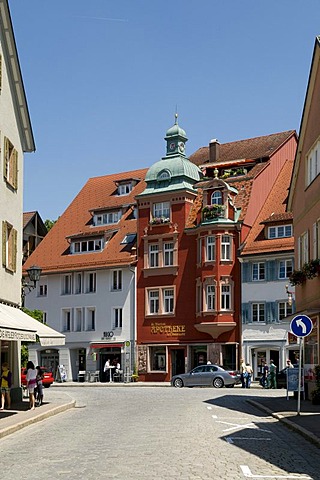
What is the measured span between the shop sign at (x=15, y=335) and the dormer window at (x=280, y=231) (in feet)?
112

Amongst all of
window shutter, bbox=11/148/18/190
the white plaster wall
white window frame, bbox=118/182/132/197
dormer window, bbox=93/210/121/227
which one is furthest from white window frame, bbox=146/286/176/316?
window shutter, bbox=11/148/18/190

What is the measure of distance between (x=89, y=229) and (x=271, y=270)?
19.0m

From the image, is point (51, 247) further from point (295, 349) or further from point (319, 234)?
point (319, 234)

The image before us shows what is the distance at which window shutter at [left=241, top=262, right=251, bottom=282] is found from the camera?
5719cm

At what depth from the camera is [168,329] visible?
61.0m

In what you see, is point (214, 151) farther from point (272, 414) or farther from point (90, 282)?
point (272, 414)

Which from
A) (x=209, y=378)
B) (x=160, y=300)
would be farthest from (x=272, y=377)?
(x=160, y=300)

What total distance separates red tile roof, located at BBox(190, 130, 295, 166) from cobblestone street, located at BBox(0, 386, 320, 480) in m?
41.7

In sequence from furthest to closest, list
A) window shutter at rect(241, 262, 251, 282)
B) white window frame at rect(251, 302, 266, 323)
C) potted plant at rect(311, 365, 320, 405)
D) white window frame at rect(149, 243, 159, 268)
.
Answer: white window frame at rect(149, 243, 159, 268)
window shutter at rect(241, 262, 251, 282)
white window frame at rect(251, 302, 266, 323)
potted plant at rect(311, 365, 320, 405)

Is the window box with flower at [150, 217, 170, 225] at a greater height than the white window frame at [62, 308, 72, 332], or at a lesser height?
greater

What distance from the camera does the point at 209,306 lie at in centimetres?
5825

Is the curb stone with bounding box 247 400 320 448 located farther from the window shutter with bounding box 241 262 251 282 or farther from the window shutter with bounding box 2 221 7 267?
the window shutter with bounding box 241 262 251 282

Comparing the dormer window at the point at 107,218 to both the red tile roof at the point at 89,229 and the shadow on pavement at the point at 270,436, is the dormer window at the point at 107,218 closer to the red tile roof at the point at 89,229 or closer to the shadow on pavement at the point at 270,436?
the red tile roof at the point at 89,229

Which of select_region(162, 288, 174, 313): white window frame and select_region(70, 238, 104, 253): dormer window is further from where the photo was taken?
select_region(70, 238, 104, 253): dormer window
